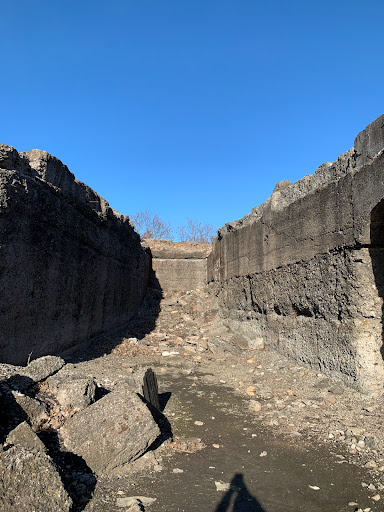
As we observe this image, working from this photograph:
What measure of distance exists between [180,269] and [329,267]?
8.38 m

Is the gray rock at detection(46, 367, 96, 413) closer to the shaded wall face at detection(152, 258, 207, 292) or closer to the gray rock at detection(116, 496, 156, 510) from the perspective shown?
the gray rock at detection(116, 496, 156, 510)

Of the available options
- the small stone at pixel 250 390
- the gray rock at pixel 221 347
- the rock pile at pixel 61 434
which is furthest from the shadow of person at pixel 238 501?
the gray rock at pixel 221 347

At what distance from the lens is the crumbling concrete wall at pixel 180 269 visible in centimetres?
1259

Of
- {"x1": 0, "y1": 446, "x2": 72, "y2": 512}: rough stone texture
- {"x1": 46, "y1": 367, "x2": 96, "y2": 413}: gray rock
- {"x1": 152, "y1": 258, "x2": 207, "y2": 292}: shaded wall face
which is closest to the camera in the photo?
{"x1": 0, "y1": 446, "x2": 72, "y2": 512}: rough stone texture

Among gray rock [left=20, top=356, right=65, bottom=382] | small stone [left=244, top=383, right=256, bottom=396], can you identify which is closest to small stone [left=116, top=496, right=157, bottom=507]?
gray rock [left=20, top=356, right=65, bottom=382]

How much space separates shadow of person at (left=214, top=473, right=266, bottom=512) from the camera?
2.16 meters

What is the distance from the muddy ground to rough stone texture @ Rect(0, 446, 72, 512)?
277mm

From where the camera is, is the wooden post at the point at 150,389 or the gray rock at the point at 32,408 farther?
the wooden post at the point at 150,389

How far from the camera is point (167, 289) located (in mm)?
12602

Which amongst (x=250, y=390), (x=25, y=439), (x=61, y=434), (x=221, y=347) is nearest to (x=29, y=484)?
(x=25, y=439)

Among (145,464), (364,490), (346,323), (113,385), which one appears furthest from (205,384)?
(364,490)

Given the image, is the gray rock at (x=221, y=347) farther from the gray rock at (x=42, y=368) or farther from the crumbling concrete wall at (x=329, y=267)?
the gray rock at (x=42, y=368)

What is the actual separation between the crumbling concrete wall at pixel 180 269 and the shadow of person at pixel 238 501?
33.2 ft

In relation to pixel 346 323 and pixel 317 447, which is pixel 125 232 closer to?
pixel 346 323
